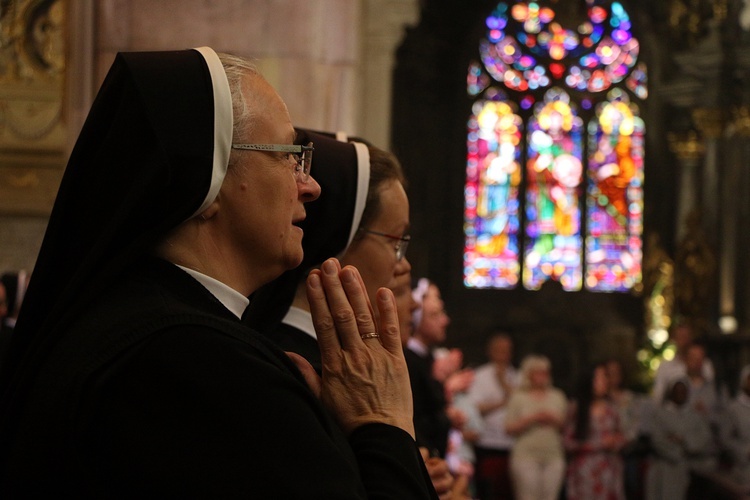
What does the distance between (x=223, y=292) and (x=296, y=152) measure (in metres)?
0.28

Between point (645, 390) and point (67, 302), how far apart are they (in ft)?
49.2

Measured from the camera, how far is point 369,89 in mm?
13703

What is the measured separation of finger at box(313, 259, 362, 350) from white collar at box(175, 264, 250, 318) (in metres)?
0.13

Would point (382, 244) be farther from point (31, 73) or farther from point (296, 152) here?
point (31, 73)

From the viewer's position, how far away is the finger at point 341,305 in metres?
1.77

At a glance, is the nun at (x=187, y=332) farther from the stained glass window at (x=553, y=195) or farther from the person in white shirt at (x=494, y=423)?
the stained glass window at (x=553, y=195)

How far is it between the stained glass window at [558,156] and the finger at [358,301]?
1697 cm

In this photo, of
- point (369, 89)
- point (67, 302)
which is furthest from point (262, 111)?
point (369, 89)

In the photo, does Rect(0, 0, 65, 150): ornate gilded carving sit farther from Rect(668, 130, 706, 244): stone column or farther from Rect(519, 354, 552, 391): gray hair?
Rect(668, 130, 706, 244): stone column

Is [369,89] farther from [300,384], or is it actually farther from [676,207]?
[300,384]

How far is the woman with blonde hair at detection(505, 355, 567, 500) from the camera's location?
32.6 feet

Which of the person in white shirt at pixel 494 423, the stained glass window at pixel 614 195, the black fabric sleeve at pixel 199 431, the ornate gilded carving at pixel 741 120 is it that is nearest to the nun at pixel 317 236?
the black fabric sleeve at pixel 199 431

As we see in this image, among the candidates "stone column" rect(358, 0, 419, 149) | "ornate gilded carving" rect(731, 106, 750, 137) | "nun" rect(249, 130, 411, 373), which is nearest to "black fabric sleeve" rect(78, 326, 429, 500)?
"nun" rect(249, 130, 411, 373)

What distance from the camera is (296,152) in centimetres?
191
